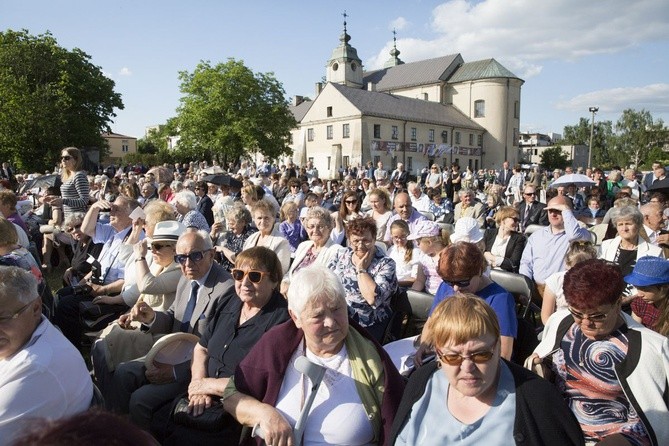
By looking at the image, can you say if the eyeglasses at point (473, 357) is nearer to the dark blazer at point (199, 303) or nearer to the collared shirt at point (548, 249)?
the dark blazer at point (199, 303)

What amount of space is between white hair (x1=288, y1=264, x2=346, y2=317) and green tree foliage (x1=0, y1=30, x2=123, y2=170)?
3618cm

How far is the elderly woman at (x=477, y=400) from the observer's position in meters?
1.84

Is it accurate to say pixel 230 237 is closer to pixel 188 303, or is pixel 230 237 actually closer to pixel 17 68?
pixel 188 303

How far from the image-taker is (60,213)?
823 cm

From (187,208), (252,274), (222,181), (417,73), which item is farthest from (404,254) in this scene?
(417,73)

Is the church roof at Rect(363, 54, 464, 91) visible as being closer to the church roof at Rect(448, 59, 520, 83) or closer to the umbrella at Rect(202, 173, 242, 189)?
the church roof at Rect(448, 59, 520, 83)

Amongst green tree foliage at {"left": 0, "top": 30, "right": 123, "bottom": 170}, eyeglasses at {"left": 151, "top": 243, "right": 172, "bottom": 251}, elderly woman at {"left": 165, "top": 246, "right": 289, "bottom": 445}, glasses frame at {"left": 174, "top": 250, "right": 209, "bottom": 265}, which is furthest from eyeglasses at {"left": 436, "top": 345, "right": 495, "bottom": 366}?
green tree foliage at {"left": 0, "top": 30, "right": 123, "bottom": 170}

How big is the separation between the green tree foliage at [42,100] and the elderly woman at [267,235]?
33.1 metres

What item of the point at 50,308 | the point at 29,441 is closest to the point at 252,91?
the point at 50,308

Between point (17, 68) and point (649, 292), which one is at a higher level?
point (17, 68)

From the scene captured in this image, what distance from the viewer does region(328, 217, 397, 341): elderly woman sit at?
376 centimetres

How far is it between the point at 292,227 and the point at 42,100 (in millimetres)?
33040

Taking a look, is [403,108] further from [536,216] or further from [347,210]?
[347,210]

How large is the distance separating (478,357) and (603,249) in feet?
11.2
